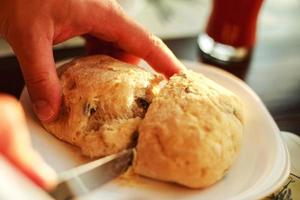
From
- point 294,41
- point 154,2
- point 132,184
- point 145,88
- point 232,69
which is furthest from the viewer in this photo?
point 154,2

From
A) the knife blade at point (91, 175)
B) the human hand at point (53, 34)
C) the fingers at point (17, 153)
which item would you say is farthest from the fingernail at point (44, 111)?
the fingers at point (17, 153)

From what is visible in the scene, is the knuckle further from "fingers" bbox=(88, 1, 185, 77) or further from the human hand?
"fingers" bbox=(88, 1, 185, 77)

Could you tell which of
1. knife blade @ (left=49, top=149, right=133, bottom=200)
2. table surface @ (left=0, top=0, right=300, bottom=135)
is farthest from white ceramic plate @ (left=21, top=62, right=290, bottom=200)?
table surface @ (left=0, top=0, right=300, bottom=135)

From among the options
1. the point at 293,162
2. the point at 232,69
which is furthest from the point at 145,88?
the point at 232,69

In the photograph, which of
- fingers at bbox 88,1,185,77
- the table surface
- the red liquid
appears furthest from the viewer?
the red liquid

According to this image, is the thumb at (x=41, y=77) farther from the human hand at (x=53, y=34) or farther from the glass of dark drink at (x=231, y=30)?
the glass of dark drink at (x=231, y=30)

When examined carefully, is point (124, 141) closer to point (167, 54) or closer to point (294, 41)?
point (167, 54)

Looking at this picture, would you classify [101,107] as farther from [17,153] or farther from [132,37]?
[17,153]
